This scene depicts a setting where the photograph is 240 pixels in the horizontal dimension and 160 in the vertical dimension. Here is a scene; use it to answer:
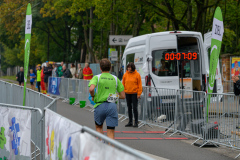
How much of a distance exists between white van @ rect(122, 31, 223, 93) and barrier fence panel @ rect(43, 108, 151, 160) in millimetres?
7284

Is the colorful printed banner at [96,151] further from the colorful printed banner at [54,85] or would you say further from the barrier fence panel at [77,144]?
the colorful printed banner at [54,85]

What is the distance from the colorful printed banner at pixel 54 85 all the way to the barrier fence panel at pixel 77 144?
15787 mm

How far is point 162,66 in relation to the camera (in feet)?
42.0

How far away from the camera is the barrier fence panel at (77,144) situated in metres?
3.12

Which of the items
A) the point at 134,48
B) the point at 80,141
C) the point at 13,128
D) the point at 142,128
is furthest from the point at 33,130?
the point at 134,48

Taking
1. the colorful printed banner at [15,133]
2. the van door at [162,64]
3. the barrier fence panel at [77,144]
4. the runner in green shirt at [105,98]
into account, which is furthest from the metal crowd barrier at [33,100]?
the van door at [162,64]

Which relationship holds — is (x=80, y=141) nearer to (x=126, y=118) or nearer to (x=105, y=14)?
(x=126, y=118)

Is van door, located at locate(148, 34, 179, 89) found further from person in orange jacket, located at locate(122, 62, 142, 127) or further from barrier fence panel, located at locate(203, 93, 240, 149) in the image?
barrier fence panel, located at locate(203, 93, 240, 149)

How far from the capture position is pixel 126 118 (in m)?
13.1

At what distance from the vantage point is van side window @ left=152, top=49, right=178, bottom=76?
41.8 feet

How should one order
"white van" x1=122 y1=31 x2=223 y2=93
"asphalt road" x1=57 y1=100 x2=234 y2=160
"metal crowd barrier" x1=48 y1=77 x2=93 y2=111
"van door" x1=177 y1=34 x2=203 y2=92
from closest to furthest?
"asphalt road" x1=57 y1=100 x2=234 y2=160, "white van" x1=122 y1=31 x2=223 y2=93, "van door" x1=177 y1=34 x2=203 y2=92, "metal crowd barrier" x1=48 y1=77 x2=93 y2=111

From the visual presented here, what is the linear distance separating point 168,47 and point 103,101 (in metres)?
6.16

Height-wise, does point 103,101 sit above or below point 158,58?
below

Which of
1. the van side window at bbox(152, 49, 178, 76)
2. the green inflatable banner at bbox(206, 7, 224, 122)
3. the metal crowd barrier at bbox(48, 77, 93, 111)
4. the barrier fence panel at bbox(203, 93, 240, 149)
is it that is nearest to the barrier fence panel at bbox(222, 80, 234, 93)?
the metal crowd barrier at bbox(48, 77, 93, 111)
